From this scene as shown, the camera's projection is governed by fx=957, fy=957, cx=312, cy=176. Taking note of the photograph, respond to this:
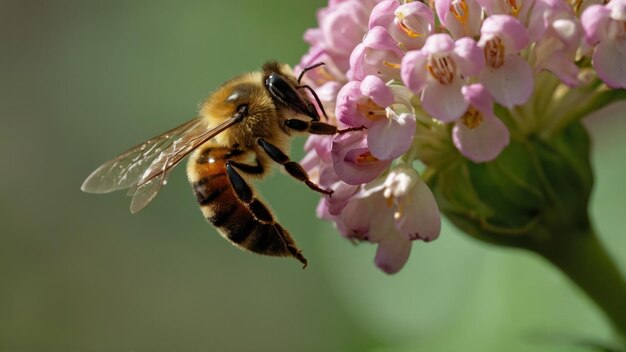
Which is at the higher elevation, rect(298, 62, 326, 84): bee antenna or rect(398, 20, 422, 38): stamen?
rect(398, 20, 422, 38): stamen

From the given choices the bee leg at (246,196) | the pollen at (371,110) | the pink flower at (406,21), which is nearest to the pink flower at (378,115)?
the pollen at (371,110)

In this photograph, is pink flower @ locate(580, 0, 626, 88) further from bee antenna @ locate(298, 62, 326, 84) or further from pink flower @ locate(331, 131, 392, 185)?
bee antenna @ locate(298, 62, 326, 84)

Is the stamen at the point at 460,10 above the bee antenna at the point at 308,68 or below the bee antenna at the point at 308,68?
above

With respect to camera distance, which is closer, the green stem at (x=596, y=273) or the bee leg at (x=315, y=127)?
the bee leg at (x=315, y=127)

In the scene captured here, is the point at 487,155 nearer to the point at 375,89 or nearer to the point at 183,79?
the point at 375,89

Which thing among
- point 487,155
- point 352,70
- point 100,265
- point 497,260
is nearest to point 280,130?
point 352,70

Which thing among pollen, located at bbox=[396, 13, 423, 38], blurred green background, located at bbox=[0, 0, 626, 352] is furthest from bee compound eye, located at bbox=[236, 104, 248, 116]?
blurred green background, located at bbox=[0, 0, 626, 352]

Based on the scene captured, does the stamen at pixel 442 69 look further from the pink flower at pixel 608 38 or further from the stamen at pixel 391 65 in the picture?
the pink flower at pixel 608 38

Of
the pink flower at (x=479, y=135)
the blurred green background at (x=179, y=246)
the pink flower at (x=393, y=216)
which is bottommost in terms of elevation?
the blurred green background at (x=179, y=246)
